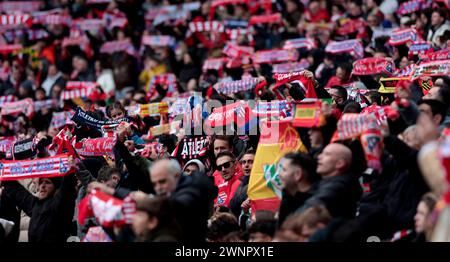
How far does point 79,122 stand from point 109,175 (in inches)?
73.9

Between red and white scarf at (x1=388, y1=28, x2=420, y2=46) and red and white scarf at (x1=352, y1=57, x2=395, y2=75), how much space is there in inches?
46.5

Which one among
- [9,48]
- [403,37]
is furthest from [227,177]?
[9,48]

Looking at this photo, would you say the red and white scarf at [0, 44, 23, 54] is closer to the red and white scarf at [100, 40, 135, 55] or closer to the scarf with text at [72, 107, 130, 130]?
the red and white scarf at [100, 40, 135, 55]

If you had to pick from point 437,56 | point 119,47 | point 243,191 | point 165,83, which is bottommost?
point 119,47

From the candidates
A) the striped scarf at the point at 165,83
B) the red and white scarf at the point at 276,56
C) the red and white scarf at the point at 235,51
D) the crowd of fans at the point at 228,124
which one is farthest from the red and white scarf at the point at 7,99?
the red and white scarf at the point at 276,56

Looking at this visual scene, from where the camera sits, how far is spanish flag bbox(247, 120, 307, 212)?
376 inches

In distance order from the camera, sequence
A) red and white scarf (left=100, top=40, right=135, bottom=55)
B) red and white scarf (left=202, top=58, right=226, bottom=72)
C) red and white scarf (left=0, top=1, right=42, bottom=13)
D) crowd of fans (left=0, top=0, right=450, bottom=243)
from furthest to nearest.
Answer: red and white scarf (left=0, top=1, right=42, bottom=13) < red and white scarf (left=100, top=40, right=135, bottom=55) < red and white scarf (left=202, top=58, right=226, bottom=72) < crowd of fans (left=0, top=0, right=450, bottom=243)

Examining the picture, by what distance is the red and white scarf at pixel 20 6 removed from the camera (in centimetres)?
2297

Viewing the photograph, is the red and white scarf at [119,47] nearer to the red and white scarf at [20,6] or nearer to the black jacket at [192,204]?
the red and white scarf at [20,6]

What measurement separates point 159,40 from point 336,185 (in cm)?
1182

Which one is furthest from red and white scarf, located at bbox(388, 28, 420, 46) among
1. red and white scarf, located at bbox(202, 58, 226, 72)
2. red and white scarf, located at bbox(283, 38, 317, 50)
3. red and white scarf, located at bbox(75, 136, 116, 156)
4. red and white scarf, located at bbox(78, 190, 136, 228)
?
red and white scarf, located at bbox(78, 190, 136, 228)

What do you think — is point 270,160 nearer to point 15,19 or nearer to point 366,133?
point 366,133

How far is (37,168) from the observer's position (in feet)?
33.0
